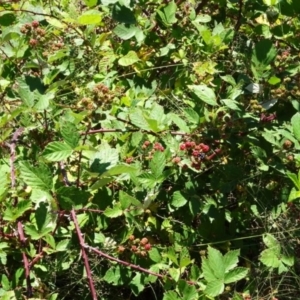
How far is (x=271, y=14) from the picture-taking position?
1.64 metres

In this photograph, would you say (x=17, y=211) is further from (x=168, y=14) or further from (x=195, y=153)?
(x=168, y=14)

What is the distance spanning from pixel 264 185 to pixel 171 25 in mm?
560

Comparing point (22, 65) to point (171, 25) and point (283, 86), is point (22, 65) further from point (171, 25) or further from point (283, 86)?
point (283, 86)

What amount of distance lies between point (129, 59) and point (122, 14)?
0.15 m

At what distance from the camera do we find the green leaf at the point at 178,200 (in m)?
1.48

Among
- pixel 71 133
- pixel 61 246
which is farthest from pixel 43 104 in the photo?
pixel 61 246

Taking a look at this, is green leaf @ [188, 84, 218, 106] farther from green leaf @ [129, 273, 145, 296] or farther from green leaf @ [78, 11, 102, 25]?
green leaf @ [129, 273, 145, 296]

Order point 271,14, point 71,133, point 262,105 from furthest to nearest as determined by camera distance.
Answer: point 271,14
point 262,105
point 71,133

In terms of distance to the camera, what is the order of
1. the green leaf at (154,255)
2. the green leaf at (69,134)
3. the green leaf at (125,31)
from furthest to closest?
the green leaf at (125,31), the green leaf at (154,255), the green leaf at (69,134)

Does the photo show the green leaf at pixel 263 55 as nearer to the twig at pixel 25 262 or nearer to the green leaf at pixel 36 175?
the green leaf at pixel 36 175

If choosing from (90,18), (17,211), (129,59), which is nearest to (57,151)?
(17,211)

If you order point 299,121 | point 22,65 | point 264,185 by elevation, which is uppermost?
point 299,121

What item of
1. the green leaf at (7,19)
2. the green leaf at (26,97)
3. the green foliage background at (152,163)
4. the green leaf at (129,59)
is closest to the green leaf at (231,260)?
the green foliage background at (152,163)

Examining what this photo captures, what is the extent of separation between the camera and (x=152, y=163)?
4.39ft
